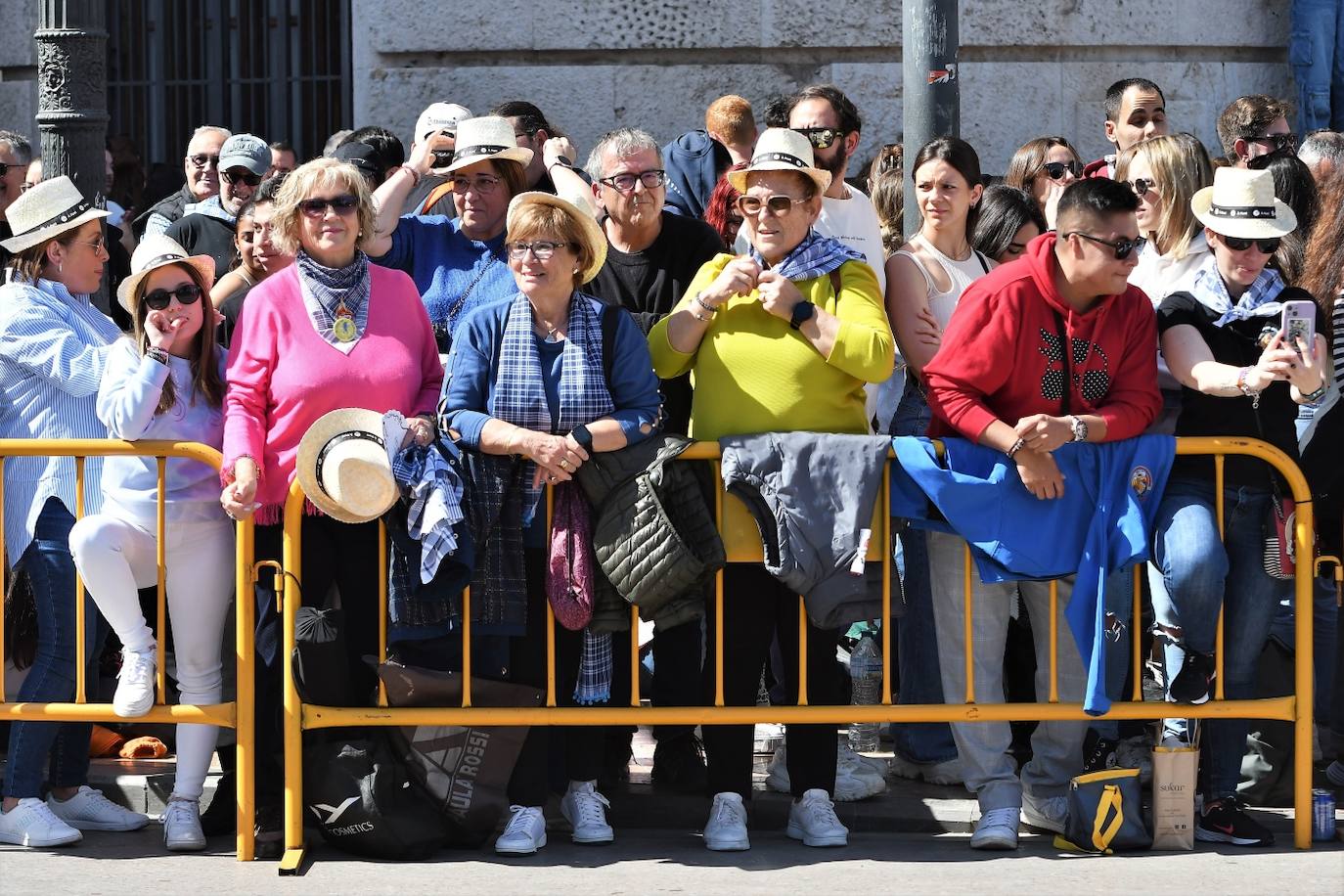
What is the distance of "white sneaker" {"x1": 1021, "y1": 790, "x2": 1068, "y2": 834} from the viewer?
6520 millimetres

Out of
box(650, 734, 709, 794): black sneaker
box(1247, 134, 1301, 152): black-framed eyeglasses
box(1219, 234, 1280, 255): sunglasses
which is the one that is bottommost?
box(650, 734, 709, 794): black sneaker

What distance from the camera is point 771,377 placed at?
6.35 m

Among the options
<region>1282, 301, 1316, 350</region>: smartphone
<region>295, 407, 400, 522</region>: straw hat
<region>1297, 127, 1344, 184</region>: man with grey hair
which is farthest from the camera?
<region>1297, 127, 1344, 184</region>: man with grey hair

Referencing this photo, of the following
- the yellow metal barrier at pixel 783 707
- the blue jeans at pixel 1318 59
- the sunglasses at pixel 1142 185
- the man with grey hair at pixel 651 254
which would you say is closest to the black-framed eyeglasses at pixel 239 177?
the man with grey hair at pixel 651 254

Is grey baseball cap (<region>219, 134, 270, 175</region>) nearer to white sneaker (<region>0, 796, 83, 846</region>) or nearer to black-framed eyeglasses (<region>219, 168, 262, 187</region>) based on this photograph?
black-framed eyeglasses (<region>219, 168, 262, 187</region>)

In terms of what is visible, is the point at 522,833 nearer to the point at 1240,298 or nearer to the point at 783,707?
the point at 783,707

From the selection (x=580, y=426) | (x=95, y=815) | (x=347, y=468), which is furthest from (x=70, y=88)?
(x=95, y=815)

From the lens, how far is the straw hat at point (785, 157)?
21.0ft

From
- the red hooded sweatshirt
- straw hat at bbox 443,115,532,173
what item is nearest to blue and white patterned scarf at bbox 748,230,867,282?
the red hooded sweatshirt

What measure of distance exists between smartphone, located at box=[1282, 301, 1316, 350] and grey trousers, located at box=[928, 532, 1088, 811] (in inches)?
40.1

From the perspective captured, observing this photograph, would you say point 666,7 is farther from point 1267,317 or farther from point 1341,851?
point 1341,851

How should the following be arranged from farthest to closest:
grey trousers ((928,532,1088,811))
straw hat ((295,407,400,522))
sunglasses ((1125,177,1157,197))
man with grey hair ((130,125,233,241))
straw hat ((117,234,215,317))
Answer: man with grey hair ((130,125,233,241)), sunglasses ((1125,177,1157,197)), grey trousers ((928,532,1088,811)), straw hat ((117,234,215,317)), straw hat ((295,407,400,522))

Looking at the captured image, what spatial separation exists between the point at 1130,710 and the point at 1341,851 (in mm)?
781

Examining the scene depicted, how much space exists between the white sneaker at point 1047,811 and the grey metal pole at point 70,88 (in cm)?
377
